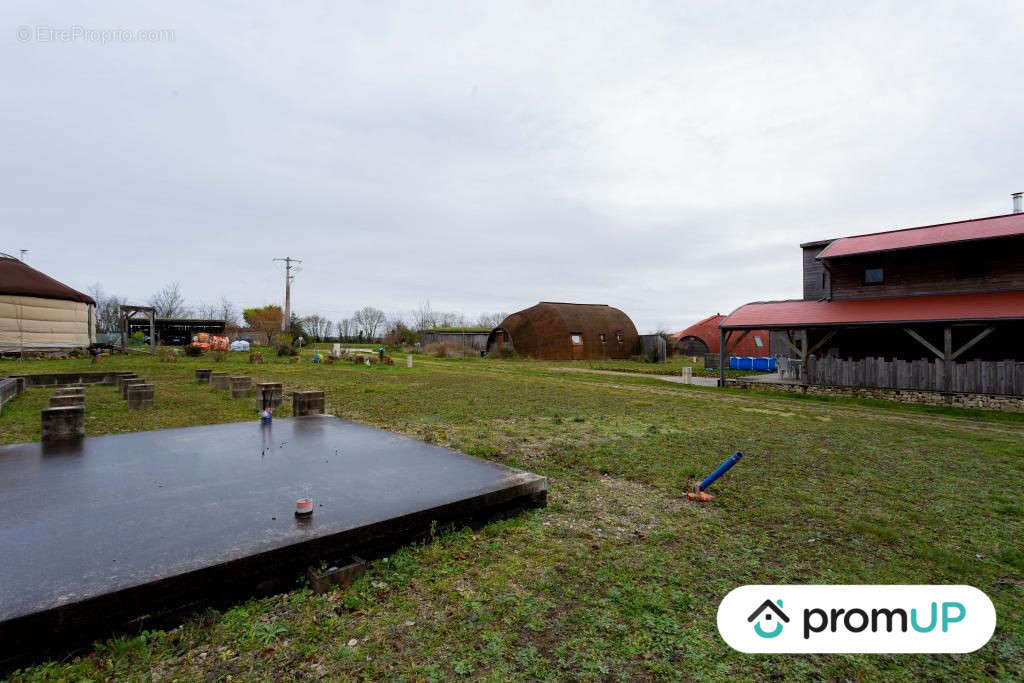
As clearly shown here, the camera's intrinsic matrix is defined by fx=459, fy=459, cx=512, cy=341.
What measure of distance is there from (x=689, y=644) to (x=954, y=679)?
132 cm

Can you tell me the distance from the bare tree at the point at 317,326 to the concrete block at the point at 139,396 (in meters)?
52.8

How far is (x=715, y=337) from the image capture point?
3581 centimetres

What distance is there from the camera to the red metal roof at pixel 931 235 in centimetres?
1496

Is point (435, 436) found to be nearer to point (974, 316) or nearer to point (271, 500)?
point (271, 500)

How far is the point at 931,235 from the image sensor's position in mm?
16562

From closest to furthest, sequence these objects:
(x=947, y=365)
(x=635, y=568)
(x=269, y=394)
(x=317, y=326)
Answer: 1. (x=635, y=568)
2. (x=269, y=394)
3. (x=947, y=365)
4. (x=317, y=326)

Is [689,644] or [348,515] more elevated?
[348,515]

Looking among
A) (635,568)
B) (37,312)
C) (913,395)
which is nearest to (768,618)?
(635,568)

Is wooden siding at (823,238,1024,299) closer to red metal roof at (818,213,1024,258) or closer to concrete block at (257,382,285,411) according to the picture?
red metal roof at (818,213,1024,258)

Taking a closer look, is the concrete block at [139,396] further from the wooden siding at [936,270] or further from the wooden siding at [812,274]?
the wooden siding at [812,274]

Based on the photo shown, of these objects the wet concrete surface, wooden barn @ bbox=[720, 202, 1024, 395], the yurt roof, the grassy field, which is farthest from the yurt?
wooden barn @ bbox=[720, 202, 1024, 395]

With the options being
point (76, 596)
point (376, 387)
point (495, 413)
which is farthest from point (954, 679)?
point (376, 387)

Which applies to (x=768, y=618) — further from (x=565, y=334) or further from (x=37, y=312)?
(x=565, y=334)

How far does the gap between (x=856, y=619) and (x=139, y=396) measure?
12.0 meters
